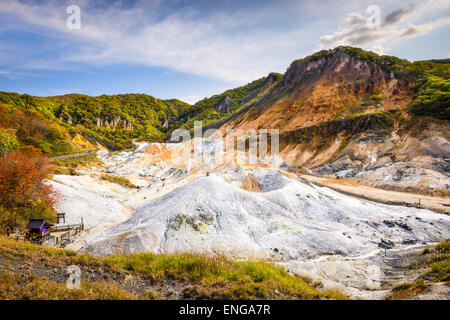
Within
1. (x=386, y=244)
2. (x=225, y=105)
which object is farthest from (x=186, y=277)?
(x=225, y=105)

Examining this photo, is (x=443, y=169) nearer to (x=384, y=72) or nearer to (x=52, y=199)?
(x=384, y=72)

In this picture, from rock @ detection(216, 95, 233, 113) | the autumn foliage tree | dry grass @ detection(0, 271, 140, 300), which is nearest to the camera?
dry grass @ detection(0, 271, 140, 300)

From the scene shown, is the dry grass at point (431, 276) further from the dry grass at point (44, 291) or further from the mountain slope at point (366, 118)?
the mountain slope at point (366, 118)

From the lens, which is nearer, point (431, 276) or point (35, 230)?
point (431, 276)

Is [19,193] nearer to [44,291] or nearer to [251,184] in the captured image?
[44,291]

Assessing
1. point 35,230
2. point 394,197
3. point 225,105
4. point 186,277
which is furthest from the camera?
point 225,105

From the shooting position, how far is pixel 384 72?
229 ft

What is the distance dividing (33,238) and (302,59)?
339 feet

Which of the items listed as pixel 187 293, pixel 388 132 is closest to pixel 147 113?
pixel 388 132

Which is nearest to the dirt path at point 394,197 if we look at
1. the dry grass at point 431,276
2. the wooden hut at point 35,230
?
the dry grass at point 431,276

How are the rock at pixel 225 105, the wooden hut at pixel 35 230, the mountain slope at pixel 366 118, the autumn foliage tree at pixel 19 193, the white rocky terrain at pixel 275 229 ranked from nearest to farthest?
the white rocky terrain at pixel 275 229 < the wooden hut at pixel 35 230 < the autumn foliage tree at pixel 19 193 < the mountain slope at pixel 366 118 < the rock at pixel 225 105

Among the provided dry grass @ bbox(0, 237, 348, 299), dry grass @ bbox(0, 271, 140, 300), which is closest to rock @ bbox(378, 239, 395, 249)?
dry grass @ bbox(0, 237, 348, 299)

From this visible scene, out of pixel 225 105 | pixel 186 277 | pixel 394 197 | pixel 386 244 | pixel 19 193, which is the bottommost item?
pixel 386 244

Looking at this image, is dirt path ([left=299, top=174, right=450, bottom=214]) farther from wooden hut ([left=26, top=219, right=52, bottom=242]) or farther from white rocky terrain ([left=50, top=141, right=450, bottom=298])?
wooden hut ([left=26, top=219, right=52, bottom=242])
